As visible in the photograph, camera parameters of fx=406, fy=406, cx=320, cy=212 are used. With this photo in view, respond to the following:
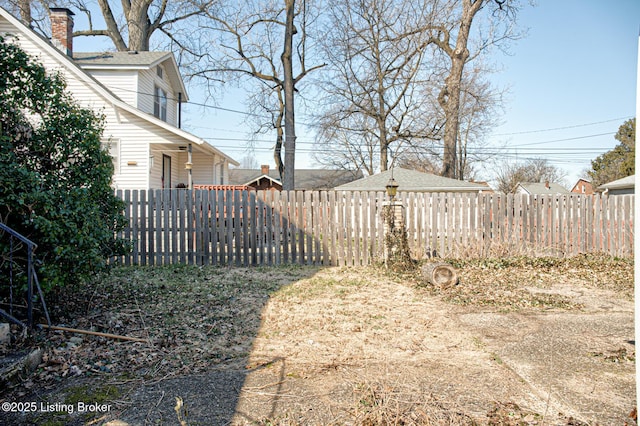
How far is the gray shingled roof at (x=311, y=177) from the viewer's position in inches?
1427

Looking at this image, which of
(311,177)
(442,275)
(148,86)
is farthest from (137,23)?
(311,177)

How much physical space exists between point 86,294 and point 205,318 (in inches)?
76.7

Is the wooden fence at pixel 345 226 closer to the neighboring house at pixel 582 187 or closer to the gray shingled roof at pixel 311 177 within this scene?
the gray shingled roof at pixel 311 177

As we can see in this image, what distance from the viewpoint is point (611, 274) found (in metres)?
7.78

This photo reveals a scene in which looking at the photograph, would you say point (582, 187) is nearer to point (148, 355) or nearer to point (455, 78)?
point (455, 78)

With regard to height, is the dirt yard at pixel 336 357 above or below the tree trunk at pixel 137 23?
below

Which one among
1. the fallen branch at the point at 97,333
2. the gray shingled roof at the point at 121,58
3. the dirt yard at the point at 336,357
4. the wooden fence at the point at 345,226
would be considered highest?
the gray shingled roof at the point at 121,58

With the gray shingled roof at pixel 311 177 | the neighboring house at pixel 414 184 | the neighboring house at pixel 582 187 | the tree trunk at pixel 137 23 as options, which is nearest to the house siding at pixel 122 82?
the tree trunk at pixel 137 23

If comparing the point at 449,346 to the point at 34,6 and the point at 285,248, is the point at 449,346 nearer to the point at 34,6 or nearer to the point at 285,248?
the point at 285,248

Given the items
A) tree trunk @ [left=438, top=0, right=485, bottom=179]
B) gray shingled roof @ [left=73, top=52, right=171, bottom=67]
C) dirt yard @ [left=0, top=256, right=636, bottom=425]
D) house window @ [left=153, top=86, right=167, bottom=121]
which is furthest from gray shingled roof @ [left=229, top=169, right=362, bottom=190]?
dirt yard @ [left=0, top=256, right=636, bottom=425]

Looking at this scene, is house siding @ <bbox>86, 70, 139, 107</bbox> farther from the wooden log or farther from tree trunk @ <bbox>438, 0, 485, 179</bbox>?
tree trunk @ <bbox>438, 0, 485, 179</bbox>

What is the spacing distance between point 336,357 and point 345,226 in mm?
5266


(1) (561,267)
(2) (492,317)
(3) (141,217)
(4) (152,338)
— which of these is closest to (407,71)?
(1) (561,267)

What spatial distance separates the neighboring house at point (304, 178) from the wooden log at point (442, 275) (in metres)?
25.3
